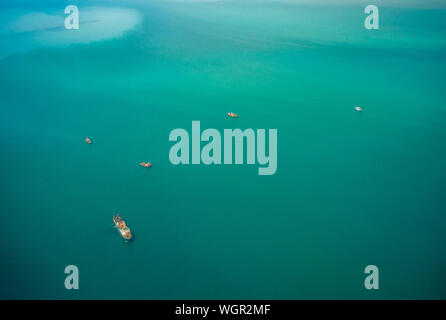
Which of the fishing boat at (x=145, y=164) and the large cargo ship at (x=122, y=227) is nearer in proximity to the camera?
the large cargo ship at (x=122, y=227)

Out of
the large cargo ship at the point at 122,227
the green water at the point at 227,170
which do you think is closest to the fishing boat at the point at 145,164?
the green water at the point at 227,170

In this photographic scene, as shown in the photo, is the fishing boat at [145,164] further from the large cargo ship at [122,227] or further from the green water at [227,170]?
the large cargo ship at [122,227]

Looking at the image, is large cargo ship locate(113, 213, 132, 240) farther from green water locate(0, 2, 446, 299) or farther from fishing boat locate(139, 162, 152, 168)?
fishing boat locate(139, 162, 152, 168)

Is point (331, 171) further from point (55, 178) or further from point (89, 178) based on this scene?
point (55, 178)

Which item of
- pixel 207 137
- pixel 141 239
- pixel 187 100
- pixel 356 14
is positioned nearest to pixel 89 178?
pixel 141 239

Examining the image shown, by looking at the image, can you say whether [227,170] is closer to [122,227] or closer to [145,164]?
[145,164]

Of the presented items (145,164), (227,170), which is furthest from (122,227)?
(227,170)
